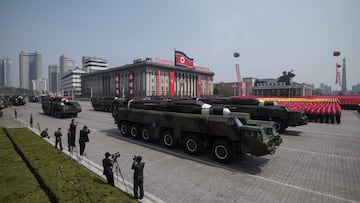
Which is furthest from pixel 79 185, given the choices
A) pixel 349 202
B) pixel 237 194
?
pixel 349 202

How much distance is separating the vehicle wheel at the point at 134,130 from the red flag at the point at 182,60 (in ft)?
169

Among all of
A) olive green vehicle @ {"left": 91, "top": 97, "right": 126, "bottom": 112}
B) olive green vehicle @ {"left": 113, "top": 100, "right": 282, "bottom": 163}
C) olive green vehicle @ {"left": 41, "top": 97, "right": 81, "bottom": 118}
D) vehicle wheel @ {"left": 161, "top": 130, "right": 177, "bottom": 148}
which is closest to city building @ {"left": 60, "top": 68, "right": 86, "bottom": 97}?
olive green vehicle @ {"left": 91, "top": 97, "right": 126, "bottom": 112}

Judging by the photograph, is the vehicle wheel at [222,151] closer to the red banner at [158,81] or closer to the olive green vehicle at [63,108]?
the olive green vehicle at [63,108]

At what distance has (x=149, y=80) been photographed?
87375 millimetres

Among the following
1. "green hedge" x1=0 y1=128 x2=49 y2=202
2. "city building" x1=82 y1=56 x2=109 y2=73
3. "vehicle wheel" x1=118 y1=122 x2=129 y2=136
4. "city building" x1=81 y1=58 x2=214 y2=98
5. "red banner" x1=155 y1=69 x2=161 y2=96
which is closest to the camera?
"green hedge" x1=0 y1=128 x2=49 y2=202

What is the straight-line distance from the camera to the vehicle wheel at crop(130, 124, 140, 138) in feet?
45.7

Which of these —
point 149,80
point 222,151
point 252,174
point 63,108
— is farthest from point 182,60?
point 252,174

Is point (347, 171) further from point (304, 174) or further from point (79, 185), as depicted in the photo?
point (79, 185)

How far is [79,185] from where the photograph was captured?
6.42 m

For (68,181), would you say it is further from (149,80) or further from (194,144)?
(149,80)

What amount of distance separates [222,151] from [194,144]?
162 cm

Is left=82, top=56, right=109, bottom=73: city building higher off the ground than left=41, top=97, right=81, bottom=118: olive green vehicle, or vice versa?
left=82, top=56, right=109, bottom=73: city building

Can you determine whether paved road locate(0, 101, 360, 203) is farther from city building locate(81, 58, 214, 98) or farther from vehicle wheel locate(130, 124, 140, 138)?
city building locate(81, 58, 214, 98)

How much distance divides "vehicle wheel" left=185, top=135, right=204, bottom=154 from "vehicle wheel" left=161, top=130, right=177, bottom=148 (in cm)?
99
